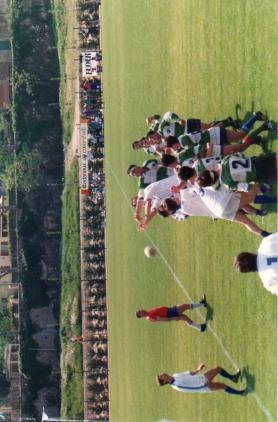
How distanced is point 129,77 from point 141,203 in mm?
9788

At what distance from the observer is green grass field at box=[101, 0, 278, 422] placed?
10.1 m

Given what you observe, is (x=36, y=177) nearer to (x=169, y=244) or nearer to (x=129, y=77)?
(x=129, y=77)

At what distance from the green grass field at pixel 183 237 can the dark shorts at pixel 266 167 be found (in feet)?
2.37

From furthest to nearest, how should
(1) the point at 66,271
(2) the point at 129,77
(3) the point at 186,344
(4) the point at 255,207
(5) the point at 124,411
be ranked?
(1) the point at 66,271 < (2) the point at 129,77 < (5) the point at 124,411 < (3) the point at 186,344 < (4) the point at 255,207

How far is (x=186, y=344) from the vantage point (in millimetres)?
13914

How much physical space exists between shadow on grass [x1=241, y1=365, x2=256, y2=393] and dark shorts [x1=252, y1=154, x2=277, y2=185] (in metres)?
3.17

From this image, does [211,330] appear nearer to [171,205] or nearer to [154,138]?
Result: [171,205]

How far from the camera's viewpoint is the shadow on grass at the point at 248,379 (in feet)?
32.6

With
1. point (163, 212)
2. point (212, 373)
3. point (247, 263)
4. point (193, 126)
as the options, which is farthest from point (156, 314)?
point (247, 263)

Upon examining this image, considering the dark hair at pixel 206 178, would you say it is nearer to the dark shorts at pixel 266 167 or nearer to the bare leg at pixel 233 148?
the dark shorts at pixel 266 167

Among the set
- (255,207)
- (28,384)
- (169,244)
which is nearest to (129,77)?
(169,244)

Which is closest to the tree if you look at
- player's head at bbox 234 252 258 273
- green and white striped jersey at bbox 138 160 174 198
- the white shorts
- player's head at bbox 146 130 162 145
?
player's head at bbox 146 130 162 145

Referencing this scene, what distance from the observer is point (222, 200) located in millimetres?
9367

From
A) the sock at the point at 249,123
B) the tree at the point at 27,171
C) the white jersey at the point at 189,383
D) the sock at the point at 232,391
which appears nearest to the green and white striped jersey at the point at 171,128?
the sock at the point at 249,123
